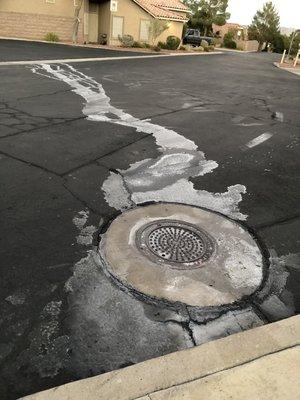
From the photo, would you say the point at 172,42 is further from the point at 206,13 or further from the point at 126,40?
the point at 206,13

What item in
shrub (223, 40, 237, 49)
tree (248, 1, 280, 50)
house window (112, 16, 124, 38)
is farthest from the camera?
tree (248, 1, 280, 50)

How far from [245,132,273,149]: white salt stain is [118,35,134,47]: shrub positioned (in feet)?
81.4

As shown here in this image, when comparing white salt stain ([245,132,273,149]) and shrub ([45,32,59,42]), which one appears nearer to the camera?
white salt stain ([245,132,273,149])

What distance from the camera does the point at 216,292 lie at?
3268 millimetres

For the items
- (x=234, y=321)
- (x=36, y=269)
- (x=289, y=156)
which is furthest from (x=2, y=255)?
(x=289, y=156)

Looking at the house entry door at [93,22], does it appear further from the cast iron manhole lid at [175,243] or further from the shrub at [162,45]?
the cast iron manhole lid at [175,243]

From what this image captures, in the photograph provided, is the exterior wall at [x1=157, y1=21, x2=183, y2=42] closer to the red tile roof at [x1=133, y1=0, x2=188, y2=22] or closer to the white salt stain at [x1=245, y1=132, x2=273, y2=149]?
the red tile roof at [x1=133, y1=0, x2=188, y2=22]

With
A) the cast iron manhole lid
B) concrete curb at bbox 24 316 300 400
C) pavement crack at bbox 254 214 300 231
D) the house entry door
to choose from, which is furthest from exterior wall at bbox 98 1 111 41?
concrete curb at bbox 24 316 300 400

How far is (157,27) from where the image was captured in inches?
1177

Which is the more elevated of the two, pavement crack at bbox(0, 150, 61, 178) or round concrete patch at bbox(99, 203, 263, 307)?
round concrete patch at bbox(99, 203, 263, 307)

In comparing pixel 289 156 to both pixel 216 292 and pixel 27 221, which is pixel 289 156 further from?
pixel 27 221

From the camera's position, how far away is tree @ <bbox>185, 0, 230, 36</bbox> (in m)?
56.4

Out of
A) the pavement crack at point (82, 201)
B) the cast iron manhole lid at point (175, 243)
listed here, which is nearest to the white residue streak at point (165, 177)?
the pavement crack at point (82, 201)

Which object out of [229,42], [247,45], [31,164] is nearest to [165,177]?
[31,164]
